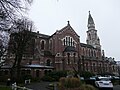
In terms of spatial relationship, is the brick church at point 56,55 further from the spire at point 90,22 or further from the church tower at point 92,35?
the spire at point 90,22

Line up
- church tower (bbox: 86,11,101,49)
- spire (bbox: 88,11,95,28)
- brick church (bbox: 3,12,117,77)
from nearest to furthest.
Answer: brick church (bbox: 3,12,117,77) → church tower (bbox: 86,11,101,49) → spire (bbox: 88,11,95,28)

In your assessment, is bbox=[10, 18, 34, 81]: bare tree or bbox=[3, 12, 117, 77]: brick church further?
bbox=[3, 12, 117, 77]: brick church

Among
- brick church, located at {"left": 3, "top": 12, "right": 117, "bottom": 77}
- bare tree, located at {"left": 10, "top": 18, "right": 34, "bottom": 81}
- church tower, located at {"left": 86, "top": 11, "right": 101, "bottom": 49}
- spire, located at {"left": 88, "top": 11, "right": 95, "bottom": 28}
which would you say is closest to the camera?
bare tree, located at {"left": 10, "top": 18, "right": 34, "bottom": 81}

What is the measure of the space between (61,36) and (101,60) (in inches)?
975

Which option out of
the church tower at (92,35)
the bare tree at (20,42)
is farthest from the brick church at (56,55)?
the church tower at (92,35)

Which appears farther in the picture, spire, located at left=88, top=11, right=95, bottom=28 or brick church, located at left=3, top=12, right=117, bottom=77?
spire, located at left=88, top=11, right=95, bottom=28

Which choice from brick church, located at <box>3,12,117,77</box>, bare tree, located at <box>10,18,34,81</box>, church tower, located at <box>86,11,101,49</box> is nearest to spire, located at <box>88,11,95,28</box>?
church tower, located at <box>86,11,101,49</box>

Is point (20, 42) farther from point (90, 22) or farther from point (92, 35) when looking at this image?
point (90, 22)

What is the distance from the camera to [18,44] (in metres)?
35.7

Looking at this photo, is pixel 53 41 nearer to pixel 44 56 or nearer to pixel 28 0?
pixel 44 56

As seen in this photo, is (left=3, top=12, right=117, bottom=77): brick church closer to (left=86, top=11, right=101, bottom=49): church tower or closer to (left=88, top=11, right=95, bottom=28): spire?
(left=86, top=11, right=101, bottom=49): church tower

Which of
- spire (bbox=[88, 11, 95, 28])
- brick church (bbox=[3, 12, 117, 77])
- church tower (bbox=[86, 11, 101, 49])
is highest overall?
spire (bbox=[88, 11, 95, 28])

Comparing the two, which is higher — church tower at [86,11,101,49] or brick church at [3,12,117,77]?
church tower at [86,11,101,49]

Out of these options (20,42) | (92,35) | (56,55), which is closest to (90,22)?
(92,35)
